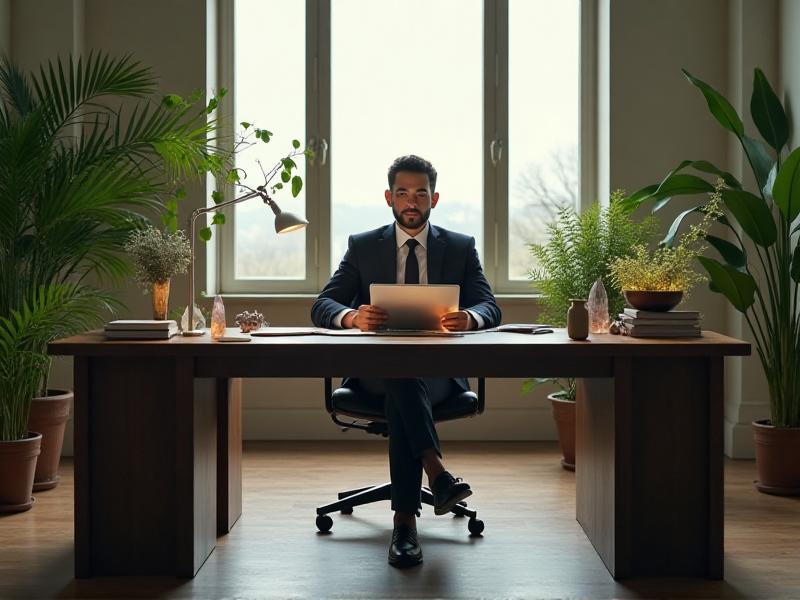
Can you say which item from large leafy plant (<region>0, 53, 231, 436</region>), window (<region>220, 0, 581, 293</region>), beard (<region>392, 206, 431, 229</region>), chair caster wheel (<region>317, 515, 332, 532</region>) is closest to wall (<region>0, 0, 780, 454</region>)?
window (<region>220, 0, 581, 293</region>)

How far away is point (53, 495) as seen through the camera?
4.14 metres

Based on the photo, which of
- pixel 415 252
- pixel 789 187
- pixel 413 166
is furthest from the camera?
pixel 789 187

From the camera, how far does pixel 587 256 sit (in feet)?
15.1

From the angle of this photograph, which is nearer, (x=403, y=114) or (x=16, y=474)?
(x=16, y=474)

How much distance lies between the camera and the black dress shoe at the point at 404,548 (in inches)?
125

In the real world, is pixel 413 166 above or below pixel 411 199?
above

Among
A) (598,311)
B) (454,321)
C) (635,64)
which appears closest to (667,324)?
(598,311)

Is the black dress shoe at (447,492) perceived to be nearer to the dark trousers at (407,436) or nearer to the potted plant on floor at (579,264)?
the dark trousers at (407,436)

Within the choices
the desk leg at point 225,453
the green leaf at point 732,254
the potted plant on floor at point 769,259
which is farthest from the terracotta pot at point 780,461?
the desk leg at point 225,453

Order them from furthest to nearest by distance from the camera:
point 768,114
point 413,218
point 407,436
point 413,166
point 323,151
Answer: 1. point 323,151
2. point 768,114
3. point 413,218
4. point 413,166
5. point 407,436

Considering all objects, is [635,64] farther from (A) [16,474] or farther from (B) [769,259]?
(A) [16,474]

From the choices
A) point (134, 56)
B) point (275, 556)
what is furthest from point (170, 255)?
point (134, 56)

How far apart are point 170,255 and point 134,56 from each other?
2.37 meters

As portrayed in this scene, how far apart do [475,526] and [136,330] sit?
4.37 ft
